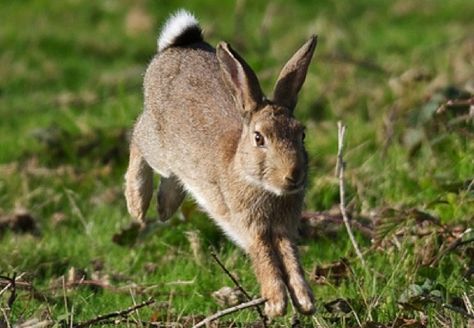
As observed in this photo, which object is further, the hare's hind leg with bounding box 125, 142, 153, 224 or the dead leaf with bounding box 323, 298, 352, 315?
the hare's hind leg with bounding box 125, 142, 153, 224

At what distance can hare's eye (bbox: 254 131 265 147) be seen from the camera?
4.96 metres

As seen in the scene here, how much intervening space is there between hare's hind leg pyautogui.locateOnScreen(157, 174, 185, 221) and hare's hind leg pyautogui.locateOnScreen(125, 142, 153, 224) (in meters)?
0.06

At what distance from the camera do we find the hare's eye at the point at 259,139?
496 centimetres

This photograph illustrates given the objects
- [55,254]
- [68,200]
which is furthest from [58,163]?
[55,254]

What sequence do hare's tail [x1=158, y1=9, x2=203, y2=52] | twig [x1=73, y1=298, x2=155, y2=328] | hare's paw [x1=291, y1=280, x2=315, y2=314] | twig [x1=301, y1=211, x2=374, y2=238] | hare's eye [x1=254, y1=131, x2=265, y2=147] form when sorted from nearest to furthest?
1. twig [x1=73, y1=298, x2=155, y2=328]
2. hare's paw [x1=291, y1=280, x2=315, y2=314]
3. hare's eye [x1=254, y1=131, x2=265, y2=147]
4. twig [x1=301, y1=211, x2=374, y2=238]
5. hare's tail [x1=158, y1=9, x2=203, y2=52]

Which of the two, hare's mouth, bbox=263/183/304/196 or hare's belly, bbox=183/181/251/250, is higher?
hare's mouth, bbox=263/183/304/196

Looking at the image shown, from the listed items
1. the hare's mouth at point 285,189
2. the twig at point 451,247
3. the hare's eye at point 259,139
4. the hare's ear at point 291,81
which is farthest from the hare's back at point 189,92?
the twig at point 451,247

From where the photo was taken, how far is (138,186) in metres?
6.34

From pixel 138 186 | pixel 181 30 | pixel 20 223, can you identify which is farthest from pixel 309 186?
pixel 20 223

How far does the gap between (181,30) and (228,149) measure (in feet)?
3.65

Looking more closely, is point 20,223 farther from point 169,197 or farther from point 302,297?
point 302,297

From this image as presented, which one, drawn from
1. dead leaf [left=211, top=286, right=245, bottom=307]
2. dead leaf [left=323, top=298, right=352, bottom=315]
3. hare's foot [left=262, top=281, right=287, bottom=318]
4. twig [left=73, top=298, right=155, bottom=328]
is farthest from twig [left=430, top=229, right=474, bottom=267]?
twig [left=73, top=298, right=155, bottom=328]

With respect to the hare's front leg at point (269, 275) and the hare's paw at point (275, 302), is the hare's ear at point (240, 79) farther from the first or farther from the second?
the hare's paw at point (275, 302)

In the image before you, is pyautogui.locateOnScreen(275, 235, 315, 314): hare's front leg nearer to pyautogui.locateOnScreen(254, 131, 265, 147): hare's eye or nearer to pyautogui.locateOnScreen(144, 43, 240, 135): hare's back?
pyautogui.locateOnScreen(254, 131, 265, 147): hare's eye
